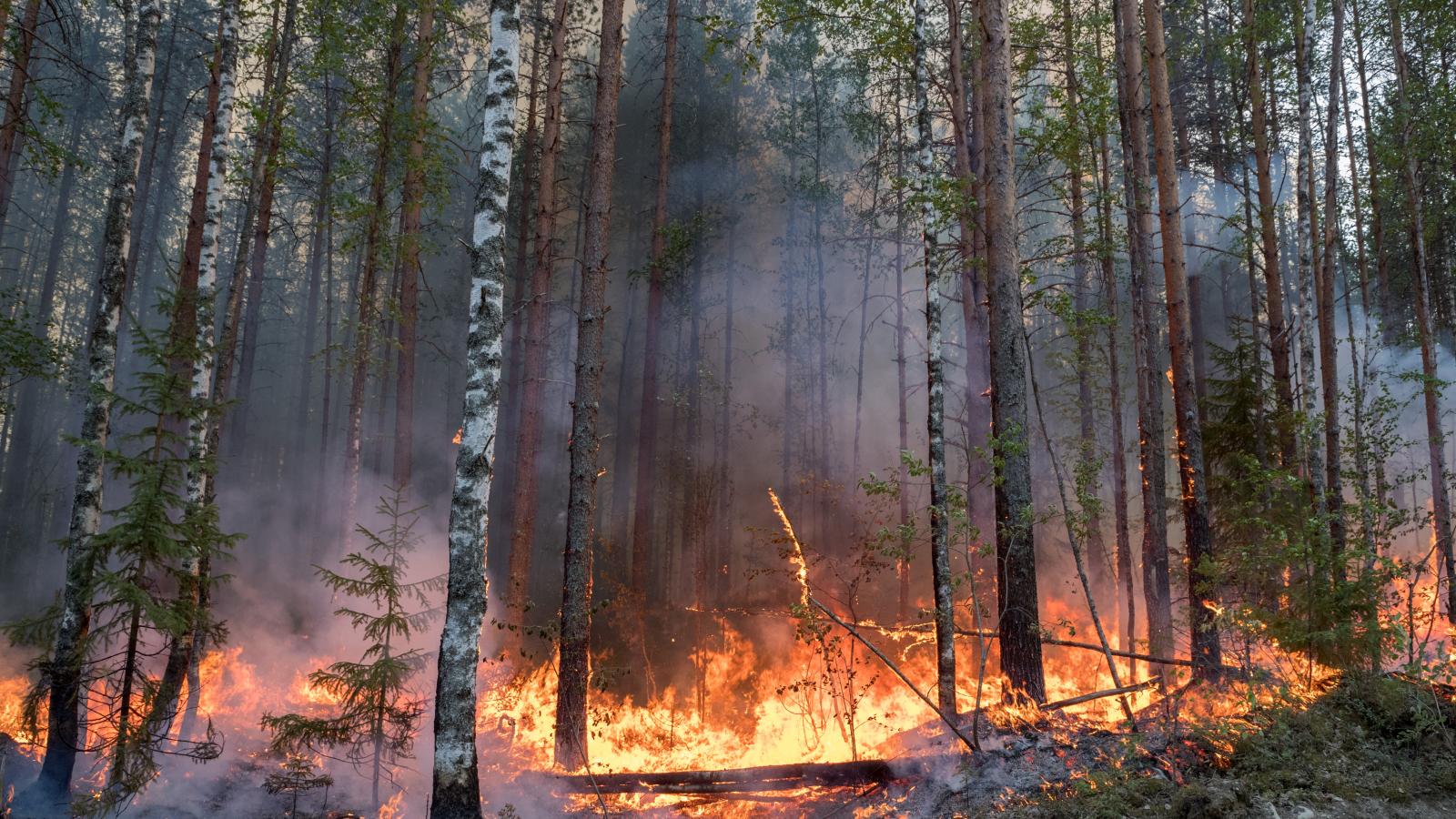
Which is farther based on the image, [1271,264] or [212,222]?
[1271,264]

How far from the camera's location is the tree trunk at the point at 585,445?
32.7ft

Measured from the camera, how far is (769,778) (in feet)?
26.3

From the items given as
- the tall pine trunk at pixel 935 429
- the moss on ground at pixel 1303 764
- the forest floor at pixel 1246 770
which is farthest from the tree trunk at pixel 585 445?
the moss on ground at pixel 1303 764

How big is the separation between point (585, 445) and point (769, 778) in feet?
15.5

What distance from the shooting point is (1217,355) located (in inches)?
596

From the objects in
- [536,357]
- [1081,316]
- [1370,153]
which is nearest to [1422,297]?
[1370,153]

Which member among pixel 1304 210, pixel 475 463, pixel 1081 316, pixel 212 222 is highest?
pixel 1304 210

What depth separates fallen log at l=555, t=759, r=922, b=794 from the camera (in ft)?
26.0

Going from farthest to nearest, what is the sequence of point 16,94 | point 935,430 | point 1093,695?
1. point 16,94
2. point 935,430
3. point 1093,695

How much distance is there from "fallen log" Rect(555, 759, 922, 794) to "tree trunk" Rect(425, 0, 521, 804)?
196cm

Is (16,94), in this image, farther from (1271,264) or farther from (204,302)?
(1271,264)

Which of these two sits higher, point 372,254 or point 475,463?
point 372,254

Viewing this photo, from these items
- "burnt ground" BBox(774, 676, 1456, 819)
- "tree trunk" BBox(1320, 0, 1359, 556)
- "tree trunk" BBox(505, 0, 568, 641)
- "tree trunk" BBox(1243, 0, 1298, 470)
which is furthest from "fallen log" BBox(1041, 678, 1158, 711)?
"tree trunk" BBox(505, 0, 568, 641)

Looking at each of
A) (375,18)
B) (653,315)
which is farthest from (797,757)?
(375,18)
